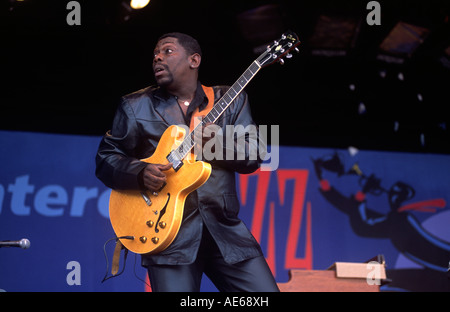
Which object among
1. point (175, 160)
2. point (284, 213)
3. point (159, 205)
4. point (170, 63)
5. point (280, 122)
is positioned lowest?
point (159, 205)

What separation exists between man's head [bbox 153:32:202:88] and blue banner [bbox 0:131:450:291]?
107 inches

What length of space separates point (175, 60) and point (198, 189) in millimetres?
751

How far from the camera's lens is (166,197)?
253 centimetres

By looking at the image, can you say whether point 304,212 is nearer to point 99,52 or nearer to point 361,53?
point 361,53

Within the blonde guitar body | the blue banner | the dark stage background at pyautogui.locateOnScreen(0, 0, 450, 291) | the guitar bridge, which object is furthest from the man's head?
the blue banner

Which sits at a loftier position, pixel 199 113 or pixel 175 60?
pixel 175 60

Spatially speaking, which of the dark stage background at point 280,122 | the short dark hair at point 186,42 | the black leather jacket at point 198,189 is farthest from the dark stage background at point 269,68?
the black leather jacket at point 198,189

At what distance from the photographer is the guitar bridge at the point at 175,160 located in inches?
101

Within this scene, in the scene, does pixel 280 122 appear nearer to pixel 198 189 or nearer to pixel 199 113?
pixel 199 113

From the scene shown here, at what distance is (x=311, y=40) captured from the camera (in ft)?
17.5

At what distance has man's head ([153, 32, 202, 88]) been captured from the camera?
286 centimetres

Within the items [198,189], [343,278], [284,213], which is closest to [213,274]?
[198,189]
